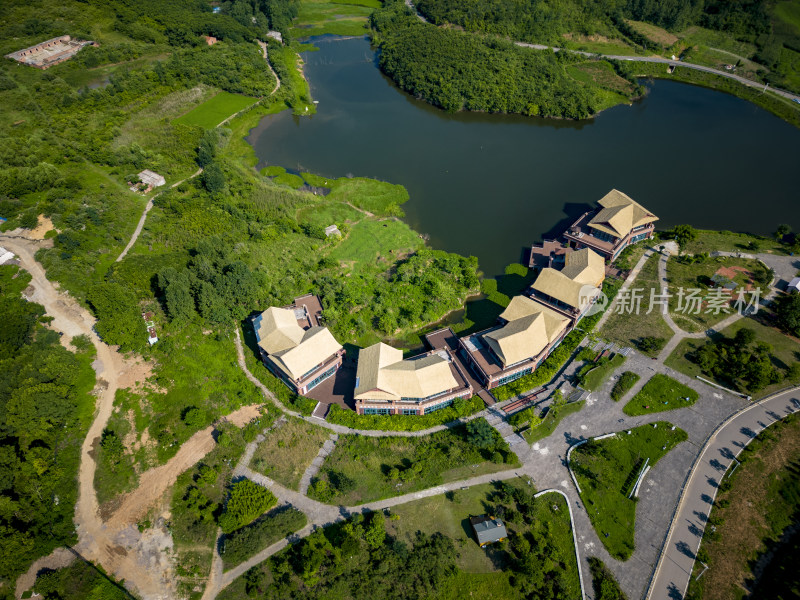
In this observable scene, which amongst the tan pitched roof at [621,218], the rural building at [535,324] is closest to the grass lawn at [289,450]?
the rural building at [535,324]

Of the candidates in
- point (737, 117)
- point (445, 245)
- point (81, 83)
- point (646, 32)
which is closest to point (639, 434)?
point (445, 245)

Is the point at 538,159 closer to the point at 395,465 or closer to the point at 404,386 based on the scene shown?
the point at 404,386

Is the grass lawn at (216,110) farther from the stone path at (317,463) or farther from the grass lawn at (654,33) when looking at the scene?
the grass lawn at (654,33)

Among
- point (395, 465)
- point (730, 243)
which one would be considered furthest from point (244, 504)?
point (730, 243)

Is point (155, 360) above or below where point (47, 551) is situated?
above

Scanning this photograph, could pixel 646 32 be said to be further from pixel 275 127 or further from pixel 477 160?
pixel 275 127

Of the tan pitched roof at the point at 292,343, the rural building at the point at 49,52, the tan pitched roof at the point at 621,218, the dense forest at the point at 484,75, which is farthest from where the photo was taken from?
the rural building at the point at 49,52
